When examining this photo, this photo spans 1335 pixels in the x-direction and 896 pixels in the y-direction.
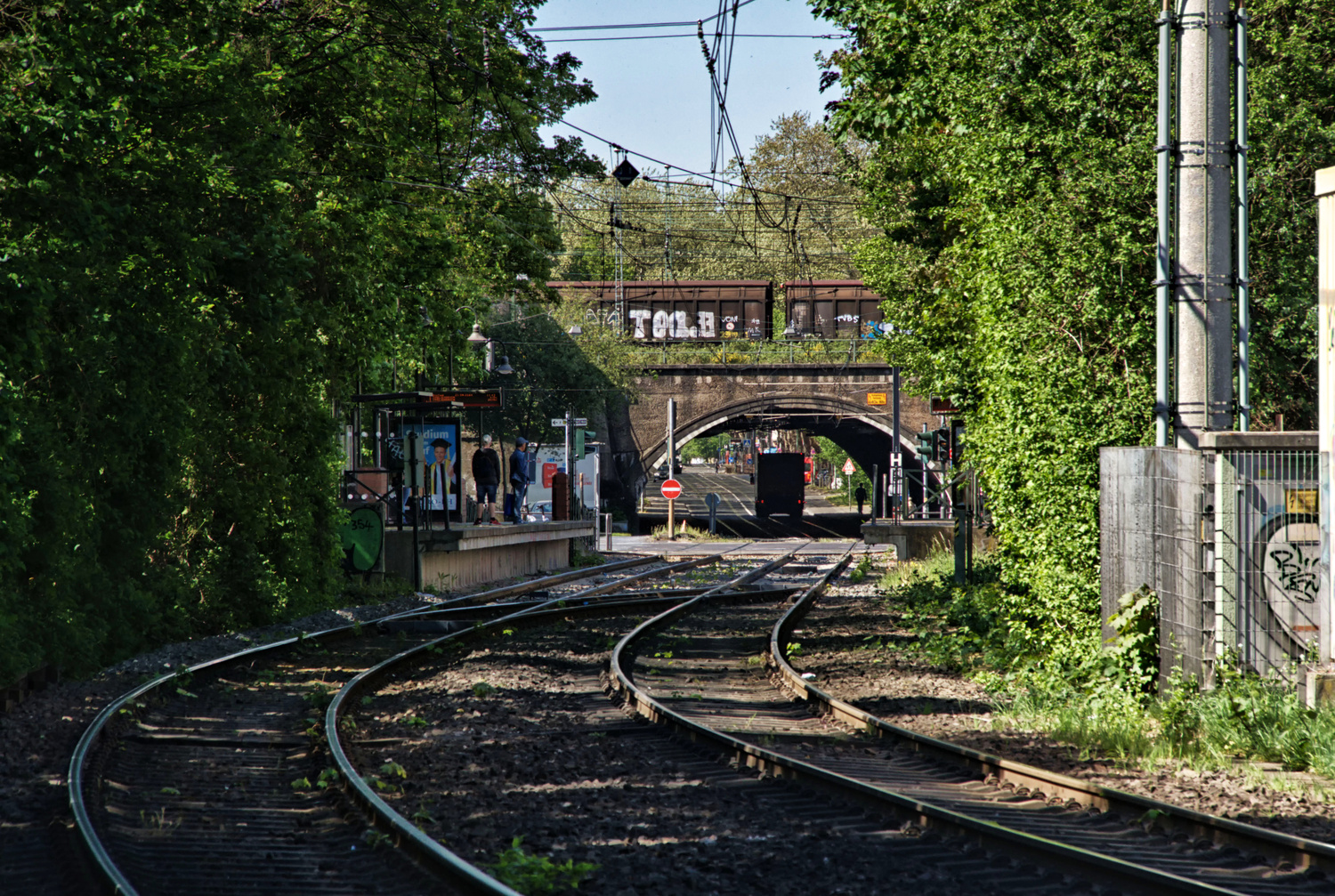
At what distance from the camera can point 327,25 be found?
16516 millimetres

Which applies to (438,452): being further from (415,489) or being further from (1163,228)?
(1163,228)

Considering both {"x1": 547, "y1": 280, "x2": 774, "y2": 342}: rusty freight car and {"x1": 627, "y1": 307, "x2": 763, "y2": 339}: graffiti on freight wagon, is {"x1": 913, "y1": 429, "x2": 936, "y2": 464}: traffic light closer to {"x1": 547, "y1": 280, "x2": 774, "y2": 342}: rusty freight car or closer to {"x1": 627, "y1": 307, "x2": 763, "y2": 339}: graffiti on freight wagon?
{"x1": 547, "y1": 280, "x2": 774, "y2": 342}: rusty freight car

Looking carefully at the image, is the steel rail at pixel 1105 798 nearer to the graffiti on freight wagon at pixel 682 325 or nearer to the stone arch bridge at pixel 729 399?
the stone arch bridge at pixel 729 399

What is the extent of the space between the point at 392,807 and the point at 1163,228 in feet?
21.0

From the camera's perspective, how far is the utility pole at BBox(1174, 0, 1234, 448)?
28.6 ft

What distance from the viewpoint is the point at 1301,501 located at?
8.36 m

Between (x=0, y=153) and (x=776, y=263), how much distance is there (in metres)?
74.2

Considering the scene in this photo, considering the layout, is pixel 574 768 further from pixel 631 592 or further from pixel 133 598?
pixel 631 592

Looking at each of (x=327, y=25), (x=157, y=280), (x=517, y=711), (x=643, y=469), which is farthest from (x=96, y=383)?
(x=643, y=469)

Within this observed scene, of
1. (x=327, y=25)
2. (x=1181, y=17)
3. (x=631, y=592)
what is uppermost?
(x=327, y=25)

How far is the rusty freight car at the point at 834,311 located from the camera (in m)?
55.4

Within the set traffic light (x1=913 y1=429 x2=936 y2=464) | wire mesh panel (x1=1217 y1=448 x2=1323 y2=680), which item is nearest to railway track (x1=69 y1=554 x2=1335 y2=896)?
wire mesh panel (x1=1217 y1=448 x2=1323 y2=680)

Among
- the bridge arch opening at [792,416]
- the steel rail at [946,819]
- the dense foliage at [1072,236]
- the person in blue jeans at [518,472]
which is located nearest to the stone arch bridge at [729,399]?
the bridge arch opening at [792,416]

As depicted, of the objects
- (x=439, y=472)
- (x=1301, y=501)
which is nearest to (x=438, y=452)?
(x=439, y=472)
